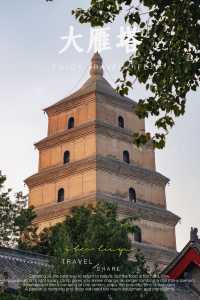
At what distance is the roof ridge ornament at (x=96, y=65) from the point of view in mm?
43588

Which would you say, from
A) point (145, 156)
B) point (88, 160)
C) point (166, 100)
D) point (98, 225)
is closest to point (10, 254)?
point (98, 225)

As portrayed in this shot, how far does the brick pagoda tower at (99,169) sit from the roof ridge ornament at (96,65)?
8.81ft

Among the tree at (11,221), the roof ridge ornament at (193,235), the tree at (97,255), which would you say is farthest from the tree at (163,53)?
the tree at (11,221)

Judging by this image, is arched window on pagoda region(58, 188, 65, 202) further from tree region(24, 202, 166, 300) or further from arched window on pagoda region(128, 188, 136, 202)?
tree region(24, 202, 166, 300)

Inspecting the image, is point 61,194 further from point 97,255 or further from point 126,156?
point 97,255

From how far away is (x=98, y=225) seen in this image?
47.3ft

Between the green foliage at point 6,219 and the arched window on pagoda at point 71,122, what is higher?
the arched window on pagoda at point 71,122

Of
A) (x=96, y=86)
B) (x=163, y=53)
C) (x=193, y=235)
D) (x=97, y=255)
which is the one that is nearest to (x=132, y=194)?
(x=96, y=86)

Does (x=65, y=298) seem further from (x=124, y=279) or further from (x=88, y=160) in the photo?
(x=88, y=160)

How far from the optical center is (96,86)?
40062mm

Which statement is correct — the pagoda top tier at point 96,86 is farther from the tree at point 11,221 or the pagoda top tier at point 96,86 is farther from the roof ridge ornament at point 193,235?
the roof ridge ornament at point 193,235

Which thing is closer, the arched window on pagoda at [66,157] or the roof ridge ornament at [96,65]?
the arched window on pagoda at [66,157]

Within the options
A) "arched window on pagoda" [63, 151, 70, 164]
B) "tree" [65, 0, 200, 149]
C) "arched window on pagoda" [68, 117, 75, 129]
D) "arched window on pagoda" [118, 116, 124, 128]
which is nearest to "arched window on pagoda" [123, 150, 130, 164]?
"arched window on pagoda" [118, 116, 124, 128]

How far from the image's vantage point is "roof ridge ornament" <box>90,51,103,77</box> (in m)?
43.6
